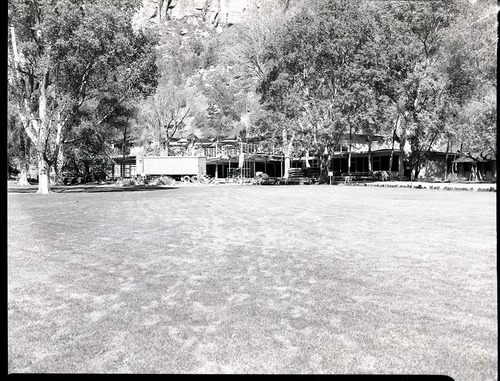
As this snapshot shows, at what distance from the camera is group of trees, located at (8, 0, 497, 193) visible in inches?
511

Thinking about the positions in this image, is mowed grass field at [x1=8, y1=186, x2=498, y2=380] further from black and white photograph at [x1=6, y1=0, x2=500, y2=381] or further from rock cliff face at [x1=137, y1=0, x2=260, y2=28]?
rock cliff face at [x1=137, y1=0, x2=260, y2=28]

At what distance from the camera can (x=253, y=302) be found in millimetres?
2879

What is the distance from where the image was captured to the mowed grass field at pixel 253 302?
1.99 metres

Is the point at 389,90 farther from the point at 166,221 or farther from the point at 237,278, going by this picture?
the point at 237,278

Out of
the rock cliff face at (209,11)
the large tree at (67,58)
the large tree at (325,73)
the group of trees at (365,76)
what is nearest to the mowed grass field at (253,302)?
the large tree at (67,58)

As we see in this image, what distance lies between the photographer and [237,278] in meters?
3.51

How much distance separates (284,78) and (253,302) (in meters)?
21.0

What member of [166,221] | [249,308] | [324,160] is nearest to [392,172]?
[324,160]

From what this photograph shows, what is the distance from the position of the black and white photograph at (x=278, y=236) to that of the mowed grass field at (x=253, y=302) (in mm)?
14

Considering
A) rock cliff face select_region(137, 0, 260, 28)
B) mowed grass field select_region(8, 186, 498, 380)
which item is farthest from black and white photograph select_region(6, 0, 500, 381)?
rock cliff face select_region(137, 0, 260, 28)

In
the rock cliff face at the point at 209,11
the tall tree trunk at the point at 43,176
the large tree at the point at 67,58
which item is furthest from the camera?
the rock cliff face at the point at 209,11

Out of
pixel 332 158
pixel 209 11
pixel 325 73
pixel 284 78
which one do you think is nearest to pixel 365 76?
pixel 325 73

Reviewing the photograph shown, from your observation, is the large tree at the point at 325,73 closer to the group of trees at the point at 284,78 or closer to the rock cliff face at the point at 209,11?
the group of trees at the point at 284,78

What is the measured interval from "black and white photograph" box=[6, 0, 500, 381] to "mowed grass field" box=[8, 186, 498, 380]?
0.01m
